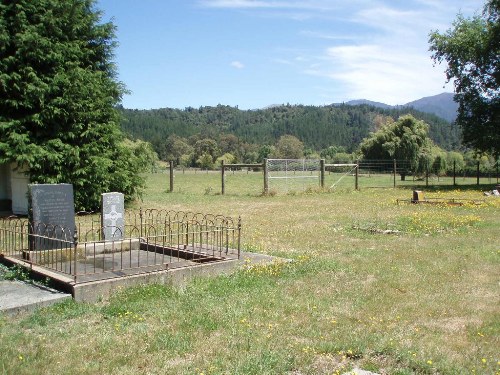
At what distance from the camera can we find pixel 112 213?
12.3m

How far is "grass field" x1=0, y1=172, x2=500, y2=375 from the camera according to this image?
5.23 metres

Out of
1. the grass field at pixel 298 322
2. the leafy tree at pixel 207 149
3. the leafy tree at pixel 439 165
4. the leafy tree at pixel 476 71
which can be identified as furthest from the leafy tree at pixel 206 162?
the grass field at pixel 298 322

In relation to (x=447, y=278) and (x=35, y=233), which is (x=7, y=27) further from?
(x=447, y=278)

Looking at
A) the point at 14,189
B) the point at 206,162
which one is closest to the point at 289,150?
the point at 206,162

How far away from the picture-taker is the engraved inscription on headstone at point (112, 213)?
12133mm

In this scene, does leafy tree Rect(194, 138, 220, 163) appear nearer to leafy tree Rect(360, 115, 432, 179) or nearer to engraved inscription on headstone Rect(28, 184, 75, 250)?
leafy tree Rect(360, 115, 432, 179)

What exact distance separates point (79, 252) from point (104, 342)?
16.3 feet

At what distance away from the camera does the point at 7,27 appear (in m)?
17.8

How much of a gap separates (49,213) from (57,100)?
8.97 m

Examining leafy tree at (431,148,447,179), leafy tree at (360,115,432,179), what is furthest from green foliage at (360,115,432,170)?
leafy tree at (431,148,447,179)

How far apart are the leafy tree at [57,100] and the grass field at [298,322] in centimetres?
981

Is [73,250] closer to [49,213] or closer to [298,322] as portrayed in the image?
[49,213]

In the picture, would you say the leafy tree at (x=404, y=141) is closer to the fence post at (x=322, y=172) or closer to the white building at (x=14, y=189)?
the fence post at (x=322, y=172)

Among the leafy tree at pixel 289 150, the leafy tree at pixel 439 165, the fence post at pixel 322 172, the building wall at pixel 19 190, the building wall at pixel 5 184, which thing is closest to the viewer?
the building wall at pixel 19 190
